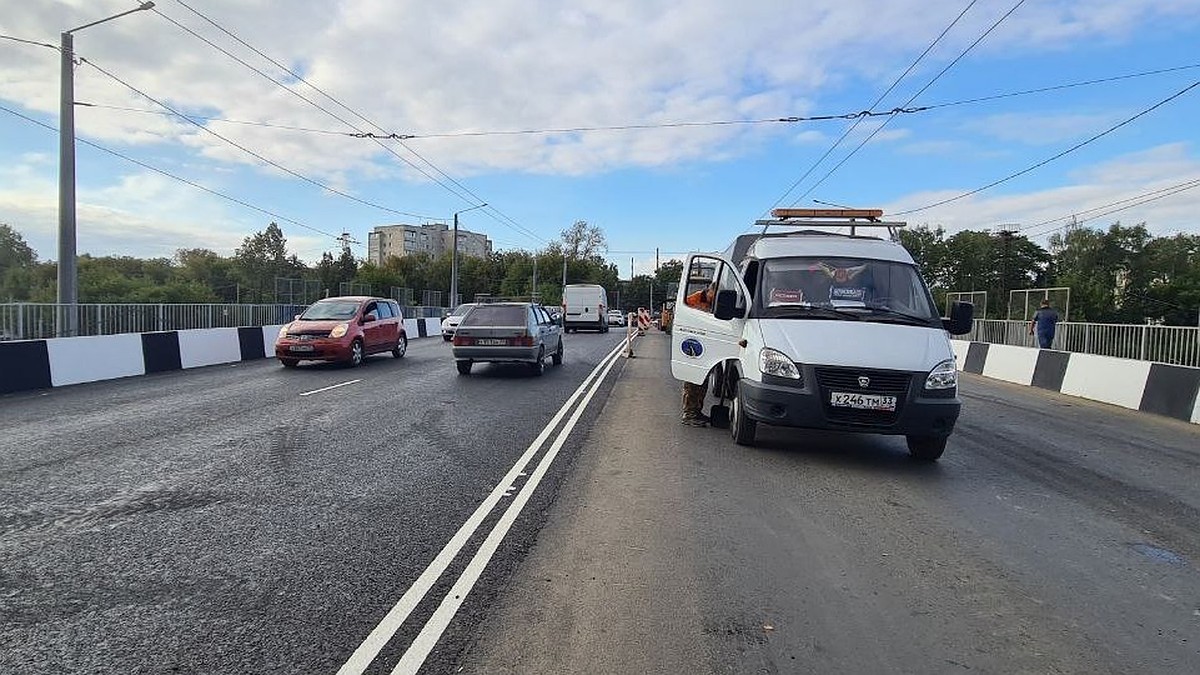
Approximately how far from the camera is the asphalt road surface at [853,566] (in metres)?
3.31

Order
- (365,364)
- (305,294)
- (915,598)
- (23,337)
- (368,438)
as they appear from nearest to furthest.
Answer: (915,598) < (368,438) < (23,337) < (365,364) < (305,294)

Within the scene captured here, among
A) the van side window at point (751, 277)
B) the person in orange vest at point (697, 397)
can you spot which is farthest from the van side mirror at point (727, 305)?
the person in orange vest at point (697, 397)

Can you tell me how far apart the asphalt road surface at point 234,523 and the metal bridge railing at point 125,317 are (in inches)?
261

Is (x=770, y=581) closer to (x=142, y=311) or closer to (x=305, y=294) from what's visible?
(x=142, y=311)

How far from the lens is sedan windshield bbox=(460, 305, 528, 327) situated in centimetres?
1517

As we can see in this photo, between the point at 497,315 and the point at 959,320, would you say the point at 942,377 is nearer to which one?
the point at 959,320

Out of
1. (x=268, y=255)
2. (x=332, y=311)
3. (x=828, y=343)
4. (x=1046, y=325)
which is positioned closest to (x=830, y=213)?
(x=828, y=343)

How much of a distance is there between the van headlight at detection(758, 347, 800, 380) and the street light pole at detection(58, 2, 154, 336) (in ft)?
47.7

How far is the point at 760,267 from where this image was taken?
8195 mm

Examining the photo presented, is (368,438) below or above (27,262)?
below

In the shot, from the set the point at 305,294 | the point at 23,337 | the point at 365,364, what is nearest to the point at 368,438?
the point at 365,364

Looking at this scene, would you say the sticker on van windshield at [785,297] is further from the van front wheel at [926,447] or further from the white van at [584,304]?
the white van at [584,304]

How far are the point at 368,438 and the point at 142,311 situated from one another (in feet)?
52.5

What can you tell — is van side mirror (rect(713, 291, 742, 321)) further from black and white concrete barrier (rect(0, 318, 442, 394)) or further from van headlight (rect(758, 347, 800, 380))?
black and white concrete barrier (rect(0, 318, 442, 394))
